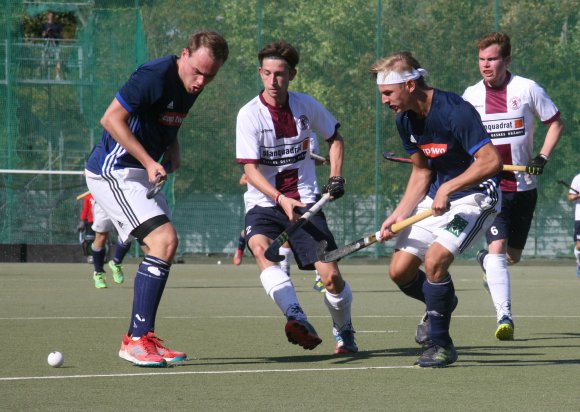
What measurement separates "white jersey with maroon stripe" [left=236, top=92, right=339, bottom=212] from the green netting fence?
15572 millimetres

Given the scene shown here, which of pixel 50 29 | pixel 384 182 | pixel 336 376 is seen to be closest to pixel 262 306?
pixel 336 376

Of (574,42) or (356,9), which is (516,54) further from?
(356,9)

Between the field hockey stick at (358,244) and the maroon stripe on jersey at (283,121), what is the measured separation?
29.4 inches

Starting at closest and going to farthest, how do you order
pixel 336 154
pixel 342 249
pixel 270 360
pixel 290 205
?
pixel 270 360 → pixel 342 249 → pixel 290 205 → pixel 336 154

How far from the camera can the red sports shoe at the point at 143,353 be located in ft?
21.0

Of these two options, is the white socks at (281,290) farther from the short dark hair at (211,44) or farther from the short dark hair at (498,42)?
the short dark hair at (498,42)

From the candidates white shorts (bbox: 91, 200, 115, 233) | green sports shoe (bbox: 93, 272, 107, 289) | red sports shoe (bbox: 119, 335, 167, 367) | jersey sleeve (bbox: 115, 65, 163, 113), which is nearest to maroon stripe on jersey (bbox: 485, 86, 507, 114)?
jersey sleeve (bbox: 115, 65, 163, 113)

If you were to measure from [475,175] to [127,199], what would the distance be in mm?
1940

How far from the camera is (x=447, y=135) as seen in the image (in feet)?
21.1

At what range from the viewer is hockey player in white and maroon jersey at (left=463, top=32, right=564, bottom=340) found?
330 inches

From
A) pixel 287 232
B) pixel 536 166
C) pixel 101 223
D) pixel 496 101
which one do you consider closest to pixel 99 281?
pixel 101 223

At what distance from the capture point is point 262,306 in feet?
36.8

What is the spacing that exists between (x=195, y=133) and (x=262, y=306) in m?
12.8

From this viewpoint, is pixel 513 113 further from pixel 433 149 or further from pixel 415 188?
pixel 433 149
